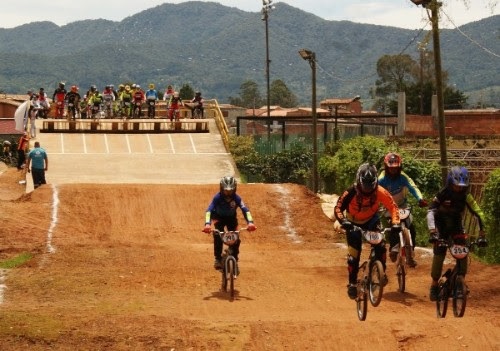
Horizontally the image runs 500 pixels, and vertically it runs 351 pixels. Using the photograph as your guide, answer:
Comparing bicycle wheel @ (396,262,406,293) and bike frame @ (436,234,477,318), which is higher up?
bike frame @ (436,234,477,318)

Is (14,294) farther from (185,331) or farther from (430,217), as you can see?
(430,217)

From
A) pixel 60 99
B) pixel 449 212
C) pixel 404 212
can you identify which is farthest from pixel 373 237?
pixel 60 99

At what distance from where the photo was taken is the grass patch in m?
18.2

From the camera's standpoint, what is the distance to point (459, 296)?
1111cm

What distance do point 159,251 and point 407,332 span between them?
9.20 meters

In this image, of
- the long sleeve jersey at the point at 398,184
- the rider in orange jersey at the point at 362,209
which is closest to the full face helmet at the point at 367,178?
the rider in orange jersey at the point at 362,209

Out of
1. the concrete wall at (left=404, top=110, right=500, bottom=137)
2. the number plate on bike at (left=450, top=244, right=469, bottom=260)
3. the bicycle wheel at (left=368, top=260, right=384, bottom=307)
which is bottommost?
the bicycle wheel at (left=368, top=260, right=384, bottom=307)

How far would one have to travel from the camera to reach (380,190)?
11.6 meters

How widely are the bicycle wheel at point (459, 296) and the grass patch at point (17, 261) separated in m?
10.5

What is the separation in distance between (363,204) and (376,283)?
1113mm

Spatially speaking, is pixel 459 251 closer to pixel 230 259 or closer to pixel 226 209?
pixel 230 259

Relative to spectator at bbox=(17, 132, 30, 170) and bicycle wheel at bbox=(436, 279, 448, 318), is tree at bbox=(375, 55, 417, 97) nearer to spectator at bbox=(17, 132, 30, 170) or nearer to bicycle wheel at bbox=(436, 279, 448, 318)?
spectator at bbox=(17, 132, 30, 170)

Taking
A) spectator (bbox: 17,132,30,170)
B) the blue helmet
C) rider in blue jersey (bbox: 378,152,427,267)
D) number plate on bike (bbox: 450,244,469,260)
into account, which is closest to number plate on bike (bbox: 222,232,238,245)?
rider in blue jersey (bbox: 378,152,427,267)

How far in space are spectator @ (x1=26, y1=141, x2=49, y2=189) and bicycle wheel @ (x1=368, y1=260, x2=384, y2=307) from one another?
19.9 meters
